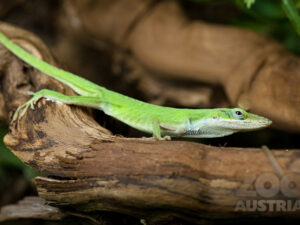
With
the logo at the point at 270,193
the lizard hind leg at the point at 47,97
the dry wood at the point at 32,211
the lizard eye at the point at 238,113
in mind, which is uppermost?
the lizard eye at the point at 238,113

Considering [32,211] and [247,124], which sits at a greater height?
[247,124]

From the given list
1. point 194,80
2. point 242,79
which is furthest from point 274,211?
point 194,80

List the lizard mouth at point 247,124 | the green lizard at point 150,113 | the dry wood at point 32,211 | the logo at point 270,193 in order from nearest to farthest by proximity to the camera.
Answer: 1. the logo at point 270,193
2. the dry wood at point 32,211
3. the lizard mouth at point 247,124
4. the green lizard at point 150,113

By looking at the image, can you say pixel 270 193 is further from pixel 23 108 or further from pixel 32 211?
pixel 23 108

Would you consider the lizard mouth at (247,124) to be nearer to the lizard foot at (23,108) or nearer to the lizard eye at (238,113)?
the lizard eye at (238,113)

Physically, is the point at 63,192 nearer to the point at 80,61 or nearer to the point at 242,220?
the point at 242,220

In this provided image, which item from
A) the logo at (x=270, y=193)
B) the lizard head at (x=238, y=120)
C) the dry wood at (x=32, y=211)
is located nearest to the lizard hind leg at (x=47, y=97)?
the dry wood at (x=32, y=211)

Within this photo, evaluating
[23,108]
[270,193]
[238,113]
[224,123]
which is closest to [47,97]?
[23,108]
